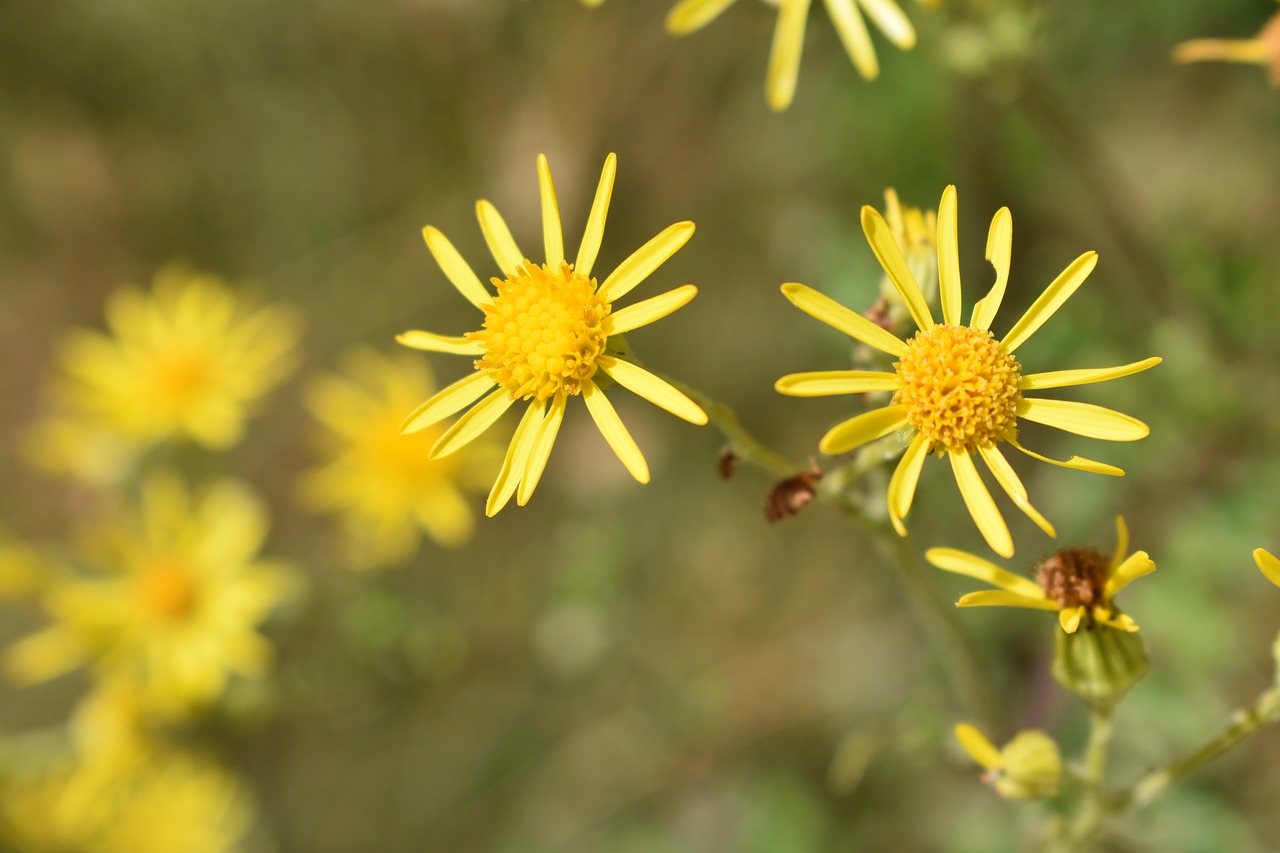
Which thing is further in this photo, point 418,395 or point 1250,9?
point 418,395

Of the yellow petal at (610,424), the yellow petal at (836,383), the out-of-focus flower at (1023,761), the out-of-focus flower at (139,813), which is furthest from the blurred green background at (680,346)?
the yellow petal at (610,424)

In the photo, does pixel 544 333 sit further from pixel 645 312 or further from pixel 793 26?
pixel 793 26

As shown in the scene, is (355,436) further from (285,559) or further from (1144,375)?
(1144,375)

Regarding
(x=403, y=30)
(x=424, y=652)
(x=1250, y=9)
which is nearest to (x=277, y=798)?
(x=424, y=652)

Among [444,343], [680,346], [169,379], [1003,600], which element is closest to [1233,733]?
[1003,600]

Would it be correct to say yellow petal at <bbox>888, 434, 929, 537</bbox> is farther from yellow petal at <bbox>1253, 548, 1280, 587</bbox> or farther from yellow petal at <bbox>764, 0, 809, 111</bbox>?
yellow petal at <bbox>764, 0, 809, 111</bbox>

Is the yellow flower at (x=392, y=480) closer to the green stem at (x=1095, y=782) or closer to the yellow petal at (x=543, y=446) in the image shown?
the yellow petal at (x=543, y=446)

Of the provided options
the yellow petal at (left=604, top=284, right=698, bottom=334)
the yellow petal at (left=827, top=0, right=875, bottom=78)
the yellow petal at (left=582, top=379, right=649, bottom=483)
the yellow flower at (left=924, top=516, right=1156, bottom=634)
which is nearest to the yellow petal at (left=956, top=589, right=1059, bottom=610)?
the yellow flower at (left=924, top=516, right=1156, bottom=634)

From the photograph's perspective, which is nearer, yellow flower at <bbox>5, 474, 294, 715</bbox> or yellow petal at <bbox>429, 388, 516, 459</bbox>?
yellow petal at <bbox>429, 388, 516, 459</bbox>
